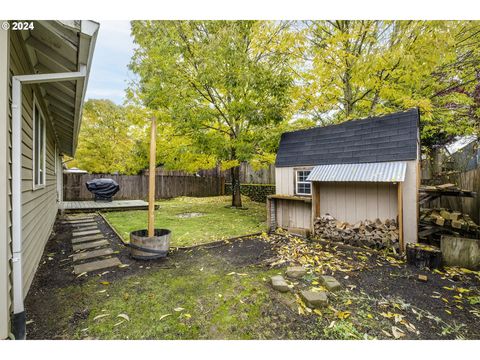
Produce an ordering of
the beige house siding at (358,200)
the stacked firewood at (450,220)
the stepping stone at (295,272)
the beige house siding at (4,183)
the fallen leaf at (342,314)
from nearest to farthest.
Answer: the beige house siding at (4,183) < the fallen leaf at (342,314) < the stepping stone at (295,272) < the stacked firewood at (450,220) < the beige house siding at (358,200)

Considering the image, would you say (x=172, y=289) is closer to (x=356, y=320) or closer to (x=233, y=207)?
(x=356, y=320)

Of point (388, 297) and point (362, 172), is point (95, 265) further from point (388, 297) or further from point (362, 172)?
point (362, 172)

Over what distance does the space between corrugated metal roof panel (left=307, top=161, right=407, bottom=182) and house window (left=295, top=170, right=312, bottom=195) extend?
0.58m

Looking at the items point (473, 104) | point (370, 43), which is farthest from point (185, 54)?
point (473, 104)

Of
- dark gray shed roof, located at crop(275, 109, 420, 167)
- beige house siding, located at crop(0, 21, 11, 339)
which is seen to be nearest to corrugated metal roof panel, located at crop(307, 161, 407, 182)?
dark gray shed roof, located at crop(275, 109, 420, 167)

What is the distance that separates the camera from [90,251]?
465 cm

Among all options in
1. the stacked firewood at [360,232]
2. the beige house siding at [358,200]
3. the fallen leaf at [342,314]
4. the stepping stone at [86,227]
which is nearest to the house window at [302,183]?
the beige house siding at [358,200]

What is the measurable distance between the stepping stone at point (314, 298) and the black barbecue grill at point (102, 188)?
1161 centimetres

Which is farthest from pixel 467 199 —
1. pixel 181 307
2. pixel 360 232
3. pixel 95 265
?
pixel 95 265

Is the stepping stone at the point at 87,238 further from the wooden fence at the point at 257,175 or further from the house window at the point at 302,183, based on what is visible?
the wooden fence at the point at 257,175

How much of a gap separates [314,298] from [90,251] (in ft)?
14.5

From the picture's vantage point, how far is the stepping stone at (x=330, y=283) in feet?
10.3

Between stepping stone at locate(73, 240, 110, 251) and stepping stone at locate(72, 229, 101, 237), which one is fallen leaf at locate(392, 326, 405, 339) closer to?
stepping stone at locate(73, 240, 110, 251)

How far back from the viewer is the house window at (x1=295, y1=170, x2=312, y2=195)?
253 inches
